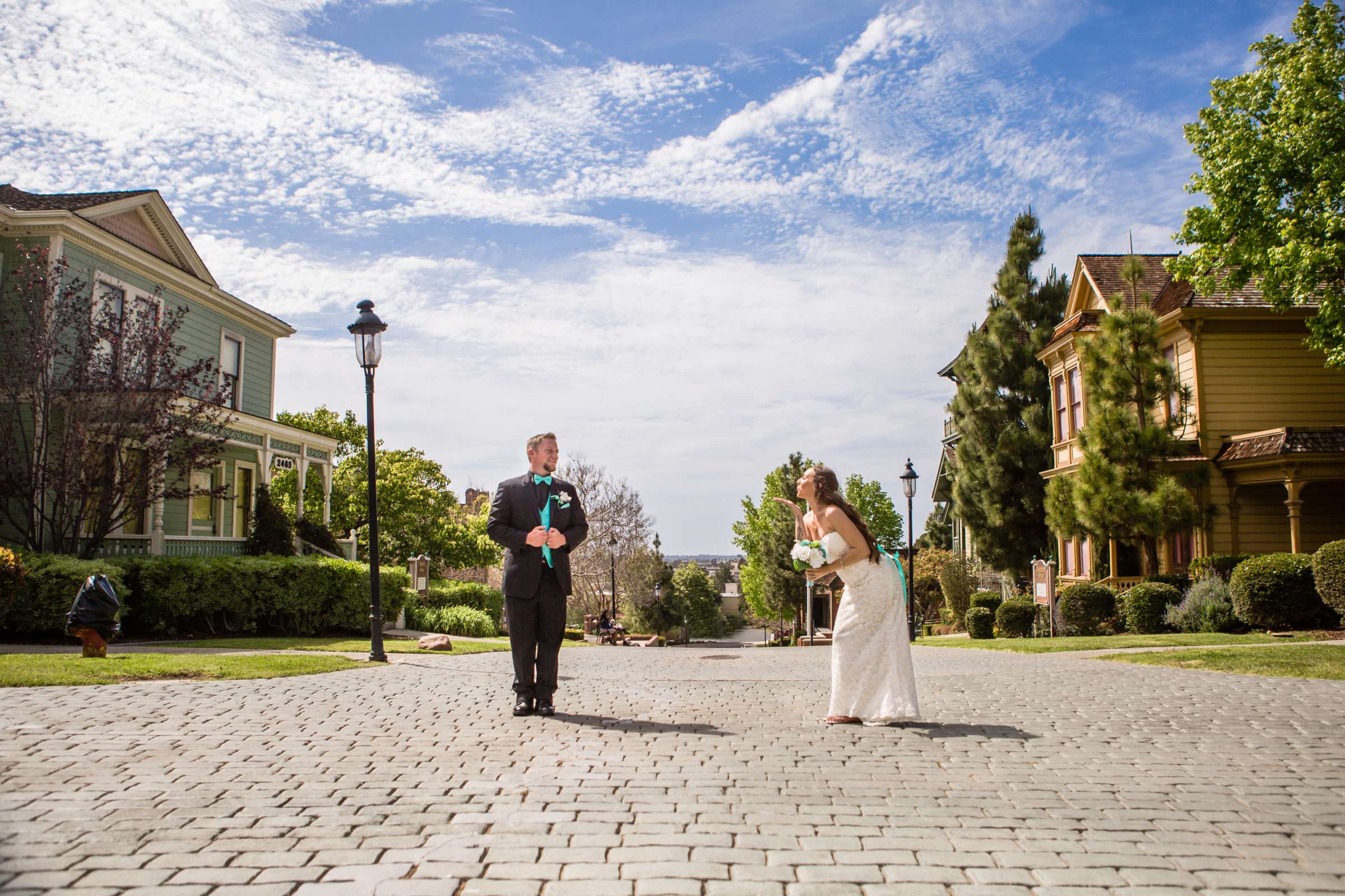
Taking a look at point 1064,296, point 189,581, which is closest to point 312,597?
point 189,581

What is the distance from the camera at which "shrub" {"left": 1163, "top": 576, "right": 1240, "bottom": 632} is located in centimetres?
1903

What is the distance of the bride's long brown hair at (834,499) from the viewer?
7.85 m

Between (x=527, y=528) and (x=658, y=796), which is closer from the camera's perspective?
(x=658, y=796)

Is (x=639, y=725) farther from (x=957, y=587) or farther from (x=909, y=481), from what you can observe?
(x=957, y=587)

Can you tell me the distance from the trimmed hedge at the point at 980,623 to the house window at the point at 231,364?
20.9 metres

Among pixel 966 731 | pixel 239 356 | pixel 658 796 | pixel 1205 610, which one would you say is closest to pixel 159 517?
pixel 239 356

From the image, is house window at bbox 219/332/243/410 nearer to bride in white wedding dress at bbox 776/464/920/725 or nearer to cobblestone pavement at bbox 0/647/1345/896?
cobblestone pavement at bbox 0/647/1345/896

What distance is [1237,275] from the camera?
21.0 meters

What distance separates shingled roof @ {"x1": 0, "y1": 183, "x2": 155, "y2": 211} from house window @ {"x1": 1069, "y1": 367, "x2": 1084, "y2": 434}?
24.9 meters

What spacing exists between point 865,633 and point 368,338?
9.09m

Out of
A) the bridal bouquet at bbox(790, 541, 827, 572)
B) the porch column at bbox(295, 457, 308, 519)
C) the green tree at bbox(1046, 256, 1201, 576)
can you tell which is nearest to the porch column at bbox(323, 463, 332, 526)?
the porch column at bbox(295, 457, 308, 519)

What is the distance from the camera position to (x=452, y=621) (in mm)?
25438

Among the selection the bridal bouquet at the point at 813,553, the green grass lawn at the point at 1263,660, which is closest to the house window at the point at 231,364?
the green grass lawn at the point at 1263,660

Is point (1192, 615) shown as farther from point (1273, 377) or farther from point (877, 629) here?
point (877, 629)
